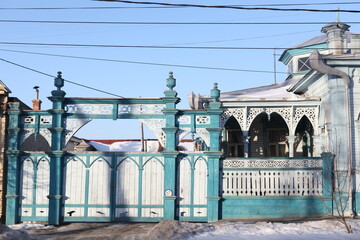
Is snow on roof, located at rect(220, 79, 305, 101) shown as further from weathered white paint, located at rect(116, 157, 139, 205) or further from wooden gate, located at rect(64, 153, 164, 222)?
weathered white paint, located at rect(116, 157, 139, 205)

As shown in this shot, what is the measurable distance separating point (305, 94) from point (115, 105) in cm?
789

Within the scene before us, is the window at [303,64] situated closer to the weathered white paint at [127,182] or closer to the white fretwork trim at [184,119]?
the white fretwork trim at [184,119]

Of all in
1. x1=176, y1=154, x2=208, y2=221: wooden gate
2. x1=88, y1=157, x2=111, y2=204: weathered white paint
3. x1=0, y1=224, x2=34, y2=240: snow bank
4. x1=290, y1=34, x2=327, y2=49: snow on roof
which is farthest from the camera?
x1=290, y1=34, x2=327, y2=49: snow on roof

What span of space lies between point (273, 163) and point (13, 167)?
7516mm

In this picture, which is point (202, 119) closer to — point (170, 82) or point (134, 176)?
point (170, 82)

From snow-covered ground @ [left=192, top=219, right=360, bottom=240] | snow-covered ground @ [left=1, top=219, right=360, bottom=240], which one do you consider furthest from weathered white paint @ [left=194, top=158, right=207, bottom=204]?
snow-covered ground @ [left=192, top=219, right=360, bottom=240]

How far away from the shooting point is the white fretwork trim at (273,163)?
43.7 ft

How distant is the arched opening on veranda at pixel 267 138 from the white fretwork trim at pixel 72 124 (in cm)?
858

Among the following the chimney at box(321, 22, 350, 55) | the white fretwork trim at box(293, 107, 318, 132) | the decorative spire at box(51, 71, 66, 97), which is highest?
the chimney at box(321, 22, 350, 55)

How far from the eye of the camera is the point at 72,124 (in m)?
13.3

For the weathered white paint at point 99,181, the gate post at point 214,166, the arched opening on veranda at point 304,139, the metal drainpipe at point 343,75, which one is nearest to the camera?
the gate post at point 214,166

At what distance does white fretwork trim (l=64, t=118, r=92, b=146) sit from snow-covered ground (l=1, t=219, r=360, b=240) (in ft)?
8.91

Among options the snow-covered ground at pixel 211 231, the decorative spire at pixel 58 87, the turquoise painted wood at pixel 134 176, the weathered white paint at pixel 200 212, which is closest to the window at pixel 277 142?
the turquoise painted wood at pixel 134 176

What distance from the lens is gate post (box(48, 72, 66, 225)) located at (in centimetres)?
1291
